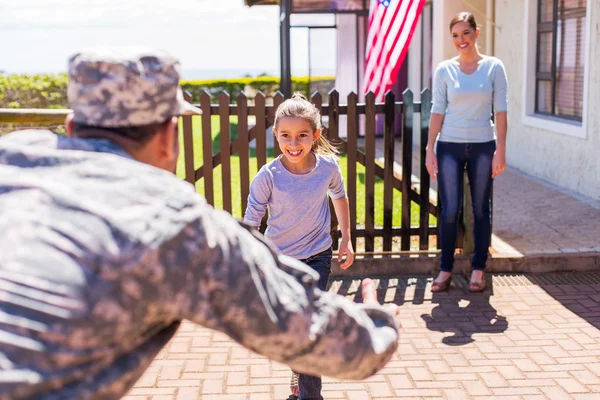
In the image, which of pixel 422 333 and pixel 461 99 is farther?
pixel 461 99

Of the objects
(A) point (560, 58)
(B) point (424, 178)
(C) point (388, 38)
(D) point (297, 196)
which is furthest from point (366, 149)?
(A) point (560, 58)

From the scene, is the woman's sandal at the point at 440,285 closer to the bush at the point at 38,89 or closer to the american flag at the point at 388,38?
the american flag at the point at 388,38

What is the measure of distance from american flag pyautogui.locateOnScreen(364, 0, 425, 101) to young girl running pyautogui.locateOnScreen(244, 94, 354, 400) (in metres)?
4.02

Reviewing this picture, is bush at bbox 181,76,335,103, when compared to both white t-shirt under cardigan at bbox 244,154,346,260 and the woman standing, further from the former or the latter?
white t-shirt under cardigan at bbox 244,154,346,260

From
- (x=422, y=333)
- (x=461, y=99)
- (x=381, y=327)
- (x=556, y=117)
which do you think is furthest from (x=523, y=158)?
(x=381, y=327)

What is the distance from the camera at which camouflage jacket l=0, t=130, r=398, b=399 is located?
4.41 feet

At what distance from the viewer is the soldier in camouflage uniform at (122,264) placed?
135 cm

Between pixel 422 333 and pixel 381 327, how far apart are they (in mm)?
3499

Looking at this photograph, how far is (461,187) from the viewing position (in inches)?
238

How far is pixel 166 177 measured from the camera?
152cm

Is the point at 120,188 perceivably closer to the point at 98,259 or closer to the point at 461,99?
the point at 98,259

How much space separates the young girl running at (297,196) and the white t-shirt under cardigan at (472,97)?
198cm

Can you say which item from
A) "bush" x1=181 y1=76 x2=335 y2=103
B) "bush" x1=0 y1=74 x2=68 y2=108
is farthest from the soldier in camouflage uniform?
"bush" x1=181 y1=76 x2=335 y2=103

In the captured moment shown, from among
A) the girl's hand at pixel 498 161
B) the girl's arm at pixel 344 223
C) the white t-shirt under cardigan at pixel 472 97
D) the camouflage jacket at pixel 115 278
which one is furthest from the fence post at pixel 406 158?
the camouflage jacket at pixel 115 278
